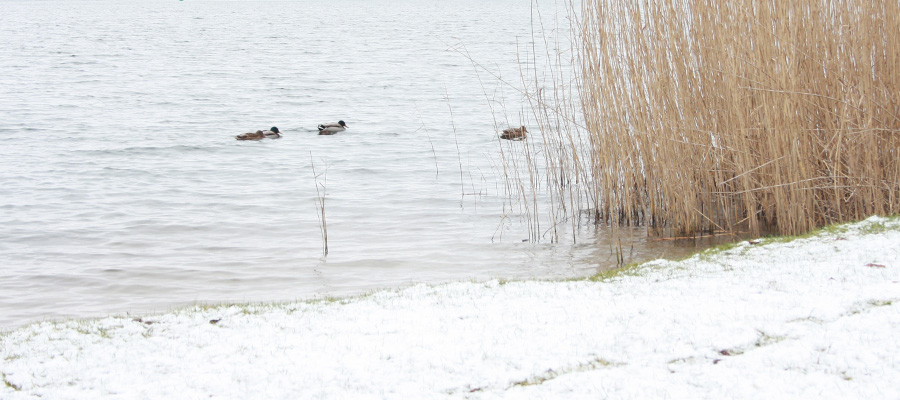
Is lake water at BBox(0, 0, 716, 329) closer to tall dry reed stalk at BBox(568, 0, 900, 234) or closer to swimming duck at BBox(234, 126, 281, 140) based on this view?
swimming duck at BBox(234, 126, 281, 140)

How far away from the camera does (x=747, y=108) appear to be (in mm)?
5656

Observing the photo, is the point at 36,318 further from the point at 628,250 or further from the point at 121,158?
the point at 121,158

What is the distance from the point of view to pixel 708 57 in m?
5.82

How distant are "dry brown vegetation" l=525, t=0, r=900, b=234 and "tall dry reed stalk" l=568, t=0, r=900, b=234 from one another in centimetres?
1

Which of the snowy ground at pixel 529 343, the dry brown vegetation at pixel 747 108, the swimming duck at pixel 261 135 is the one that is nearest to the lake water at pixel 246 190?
the swimming duck at pixel 261 135

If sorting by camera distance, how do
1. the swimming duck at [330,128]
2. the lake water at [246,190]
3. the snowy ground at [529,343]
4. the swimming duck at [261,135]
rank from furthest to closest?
the swimming duck at [330,128], the swimming duck at [261,135], the lake water at [246,190], the snowy ground at [529,343]

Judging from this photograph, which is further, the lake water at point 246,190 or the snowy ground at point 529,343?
the lake water at point 246,190

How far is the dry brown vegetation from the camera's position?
531cm

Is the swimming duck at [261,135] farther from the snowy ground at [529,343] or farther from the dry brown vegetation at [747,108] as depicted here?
the snowy ground at [529,343]

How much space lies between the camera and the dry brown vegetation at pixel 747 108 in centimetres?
531

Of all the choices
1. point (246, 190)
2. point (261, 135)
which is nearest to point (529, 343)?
point (246, 190)

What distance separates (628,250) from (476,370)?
12.0ft

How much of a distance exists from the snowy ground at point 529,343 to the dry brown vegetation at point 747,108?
1.17 m

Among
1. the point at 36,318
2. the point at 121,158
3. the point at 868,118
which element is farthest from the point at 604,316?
the point at 121,158
